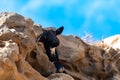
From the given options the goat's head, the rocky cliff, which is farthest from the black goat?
the rocky cliff

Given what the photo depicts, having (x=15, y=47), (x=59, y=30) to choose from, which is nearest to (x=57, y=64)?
(x=59, y=30)

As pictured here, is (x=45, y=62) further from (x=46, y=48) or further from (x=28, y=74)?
(x=28, y=74)

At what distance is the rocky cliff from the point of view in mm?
7811

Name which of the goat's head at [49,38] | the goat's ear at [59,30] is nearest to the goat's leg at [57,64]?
the goat's head at [49,38]

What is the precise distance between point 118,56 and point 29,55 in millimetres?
3610

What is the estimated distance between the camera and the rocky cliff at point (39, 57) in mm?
7811

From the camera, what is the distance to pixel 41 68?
10.3 metres

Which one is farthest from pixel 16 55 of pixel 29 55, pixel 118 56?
pixel 118 56

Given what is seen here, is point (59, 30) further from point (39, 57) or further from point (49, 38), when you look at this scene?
point (39, 57)

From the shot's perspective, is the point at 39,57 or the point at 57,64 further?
the point at 57,64

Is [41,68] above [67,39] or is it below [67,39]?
below

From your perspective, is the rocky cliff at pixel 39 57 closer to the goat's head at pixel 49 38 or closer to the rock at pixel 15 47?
the rock at pixel 15 47

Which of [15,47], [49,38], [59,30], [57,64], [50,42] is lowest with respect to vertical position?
[57,64]

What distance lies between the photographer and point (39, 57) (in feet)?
33.8
